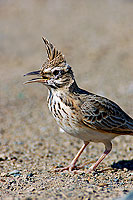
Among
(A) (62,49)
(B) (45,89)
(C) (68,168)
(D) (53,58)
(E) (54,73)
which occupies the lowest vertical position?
(C) (68,168)

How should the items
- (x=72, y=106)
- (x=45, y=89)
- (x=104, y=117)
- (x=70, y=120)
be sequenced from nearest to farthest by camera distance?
(x=70, y=120) < (x=72, y=106) < (x=104, y=117) < (x=45, y=89)

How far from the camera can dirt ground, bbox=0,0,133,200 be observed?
6.38 metres

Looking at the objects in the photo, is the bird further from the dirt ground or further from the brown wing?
the dirt ground

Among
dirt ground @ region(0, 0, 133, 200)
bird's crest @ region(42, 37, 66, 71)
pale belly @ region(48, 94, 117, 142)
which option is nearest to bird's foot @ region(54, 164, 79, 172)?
dirt ground @ region(0, 0, 133, 200)

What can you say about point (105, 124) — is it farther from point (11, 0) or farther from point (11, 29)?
point (11, 0)

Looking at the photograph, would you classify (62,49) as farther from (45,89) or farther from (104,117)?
(104,117)

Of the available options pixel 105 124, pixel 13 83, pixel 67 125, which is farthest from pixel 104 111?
pixel 13 83

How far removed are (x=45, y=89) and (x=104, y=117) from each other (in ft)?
24.9

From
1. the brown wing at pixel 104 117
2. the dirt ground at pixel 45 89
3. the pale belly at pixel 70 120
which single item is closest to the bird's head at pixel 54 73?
the pale belly at pixel 70 120

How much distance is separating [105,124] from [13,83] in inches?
343

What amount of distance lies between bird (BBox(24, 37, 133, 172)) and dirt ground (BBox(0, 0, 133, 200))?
3.00 feet

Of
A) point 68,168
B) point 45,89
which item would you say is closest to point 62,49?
point 45,89

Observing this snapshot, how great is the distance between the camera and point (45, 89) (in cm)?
1429

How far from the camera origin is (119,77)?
1534 cm
